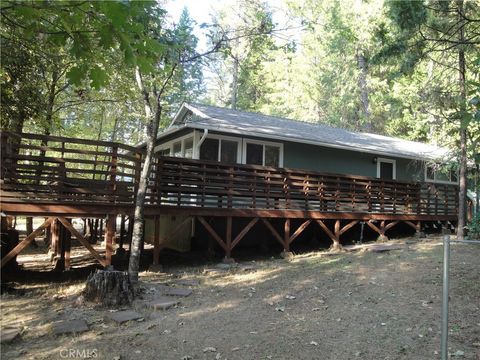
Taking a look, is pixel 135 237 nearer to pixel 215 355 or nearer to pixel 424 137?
pixel 215 355

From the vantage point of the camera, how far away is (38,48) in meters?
7.99

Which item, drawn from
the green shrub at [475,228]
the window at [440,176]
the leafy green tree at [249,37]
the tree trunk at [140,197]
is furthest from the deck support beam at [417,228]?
the tree trunk at [140,197]

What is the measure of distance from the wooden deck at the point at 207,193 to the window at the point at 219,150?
107cm

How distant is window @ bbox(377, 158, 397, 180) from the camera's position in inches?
603

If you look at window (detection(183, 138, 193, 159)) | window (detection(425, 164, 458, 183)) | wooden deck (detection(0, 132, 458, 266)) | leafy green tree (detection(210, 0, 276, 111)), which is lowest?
wooden deck (detection(0, 132, 458, 266))

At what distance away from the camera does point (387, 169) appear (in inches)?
617

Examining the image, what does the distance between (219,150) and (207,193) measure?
218 cm

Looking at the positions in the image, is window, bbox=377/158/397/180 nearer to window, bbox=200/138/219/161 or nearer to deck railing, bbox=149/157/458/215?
deck railing, bbox=149/157/458/215

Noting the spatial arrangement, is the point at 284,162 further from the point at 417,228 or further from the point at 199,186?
the point at 417,228

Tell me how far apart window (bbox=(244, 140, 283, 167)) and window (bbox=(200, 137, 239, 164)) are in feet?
1.18

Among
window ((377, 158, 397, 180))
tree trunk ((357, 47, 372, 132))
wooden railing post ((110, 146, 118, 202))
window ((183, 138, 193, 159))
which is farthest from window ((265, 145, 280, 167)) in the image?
tree trunk ((357, 47, 372, 132))

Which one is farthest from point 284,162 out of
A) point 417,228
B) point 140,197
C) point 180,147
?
point 140,197

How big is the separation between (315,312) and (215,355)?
1911 mm

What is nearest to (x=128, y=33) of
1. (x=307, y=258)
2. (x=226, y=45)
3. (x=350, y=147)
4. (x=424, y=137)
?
(x=226, y=45)
